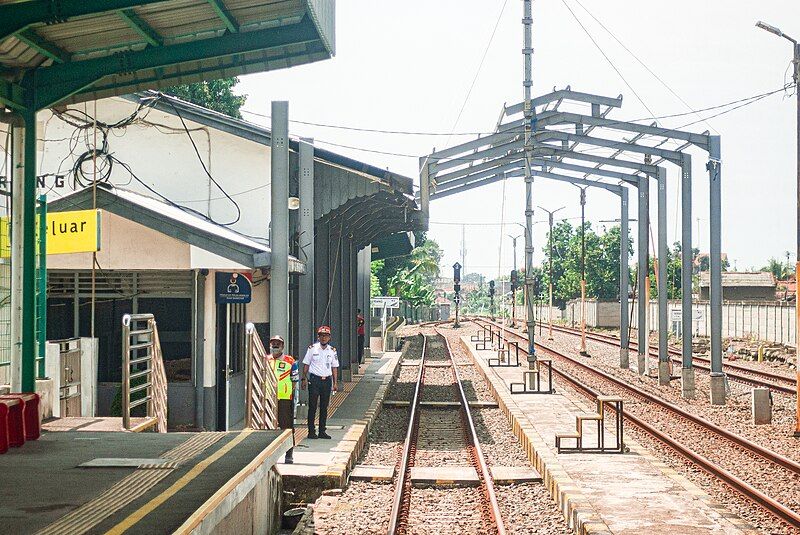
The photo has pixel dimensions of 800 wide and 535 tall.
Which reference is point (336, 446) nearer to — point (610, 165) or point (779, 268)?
point (610, 165)

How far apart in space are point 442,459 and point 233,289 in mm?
3973

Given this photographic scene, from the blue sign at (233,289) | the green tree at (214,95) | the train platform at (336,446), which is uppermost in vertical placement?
the green tree at (214,95)

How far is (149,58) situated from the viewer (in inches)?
365

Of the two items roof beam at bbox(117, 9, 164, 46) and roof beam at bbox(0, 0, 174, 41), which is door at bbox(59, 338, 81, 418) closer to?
roof beam at bbox(117, 9, 164, 46)

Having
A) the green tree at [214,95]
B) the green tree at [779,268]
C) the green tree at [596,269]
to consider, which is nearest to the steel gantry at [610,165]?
the green tree at [214,95]

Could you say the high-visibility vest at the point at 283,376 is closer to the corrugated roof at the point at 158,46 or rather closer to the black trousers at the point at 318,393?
the black trousers at the point at 318,393

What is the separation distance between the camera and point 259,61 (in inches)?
393

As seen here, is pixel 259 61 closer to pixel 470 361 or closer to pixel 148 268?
pixel 148 268

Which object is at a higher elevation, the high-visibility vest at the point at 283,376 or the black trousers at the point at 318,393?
the high-visibility vest at the point at 283,376

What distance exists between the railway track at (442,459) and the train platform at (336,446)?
697 millimetres

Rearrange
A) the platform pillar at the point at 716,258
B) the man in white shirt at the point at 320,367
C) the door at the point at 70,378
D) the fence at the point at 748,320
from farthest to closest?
1. the fence at the point at 748,320
2. the platform pillar at the point at 716,258
3. the man in white shirt at the point at 320,367
4. the door at the point at 70,378

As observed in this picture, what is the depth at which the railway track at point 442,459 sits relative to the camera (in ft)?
32.2

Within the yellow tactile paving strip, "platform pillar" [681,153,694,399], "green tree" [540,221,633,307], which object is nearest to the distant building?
"green tree" [540,221,633,307]

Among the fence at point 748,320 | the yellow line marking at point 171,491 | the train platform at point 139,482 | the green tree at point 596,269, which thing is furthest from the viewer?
the green tree at point 596,269
